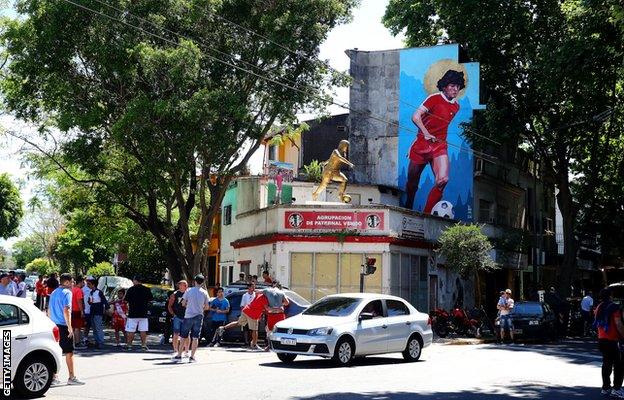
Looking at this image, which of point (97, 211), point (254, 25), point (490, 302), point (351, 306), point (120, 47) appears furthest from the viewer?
point (490, 302)

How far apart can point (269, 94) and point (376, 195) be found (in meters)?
12.8

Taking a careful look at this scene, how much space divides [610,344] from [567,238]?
25.8 m

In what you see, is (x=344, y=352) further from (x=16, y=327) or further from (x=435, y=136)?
(x=435, y=136)

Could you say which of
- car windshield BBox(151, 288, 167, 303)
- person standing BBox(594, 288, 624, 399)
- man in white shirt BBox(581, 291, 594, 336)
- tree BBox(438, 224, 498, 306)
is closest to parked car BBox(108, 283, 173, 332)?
car windshield BBox(151, 288, 167, 303)

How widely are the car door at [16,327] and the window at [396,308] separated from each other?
29.5ft

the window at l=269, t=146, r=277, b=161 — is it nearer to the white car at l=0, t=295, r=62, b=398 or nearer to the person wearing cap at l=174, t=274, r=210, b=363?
the person wearing cap at l=174, t=274, r=210, b=363

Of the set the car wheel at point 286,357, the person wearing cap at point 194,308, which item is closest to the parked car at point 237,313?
the car wheel at point 286,357

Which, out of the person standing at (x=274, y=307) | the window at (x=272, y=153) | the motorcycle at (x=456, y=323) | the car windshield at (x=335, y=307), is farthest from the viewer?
the window at (x=272, y=153)

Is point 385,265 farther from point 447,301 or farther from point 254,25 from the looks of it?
point 254,25

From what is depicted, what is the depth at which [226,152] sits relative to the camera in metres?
25.0

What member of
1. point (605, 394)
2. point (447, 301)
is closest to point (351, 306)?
point (605, 394)

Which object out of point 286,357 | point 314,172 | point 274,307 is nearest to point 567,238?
point 314,172

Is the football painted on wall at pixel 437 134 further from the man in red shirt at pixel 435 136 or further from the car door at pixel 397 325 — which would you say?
the car door at pixel 397 325

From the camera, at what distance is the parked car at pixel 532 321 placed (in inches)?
1089
